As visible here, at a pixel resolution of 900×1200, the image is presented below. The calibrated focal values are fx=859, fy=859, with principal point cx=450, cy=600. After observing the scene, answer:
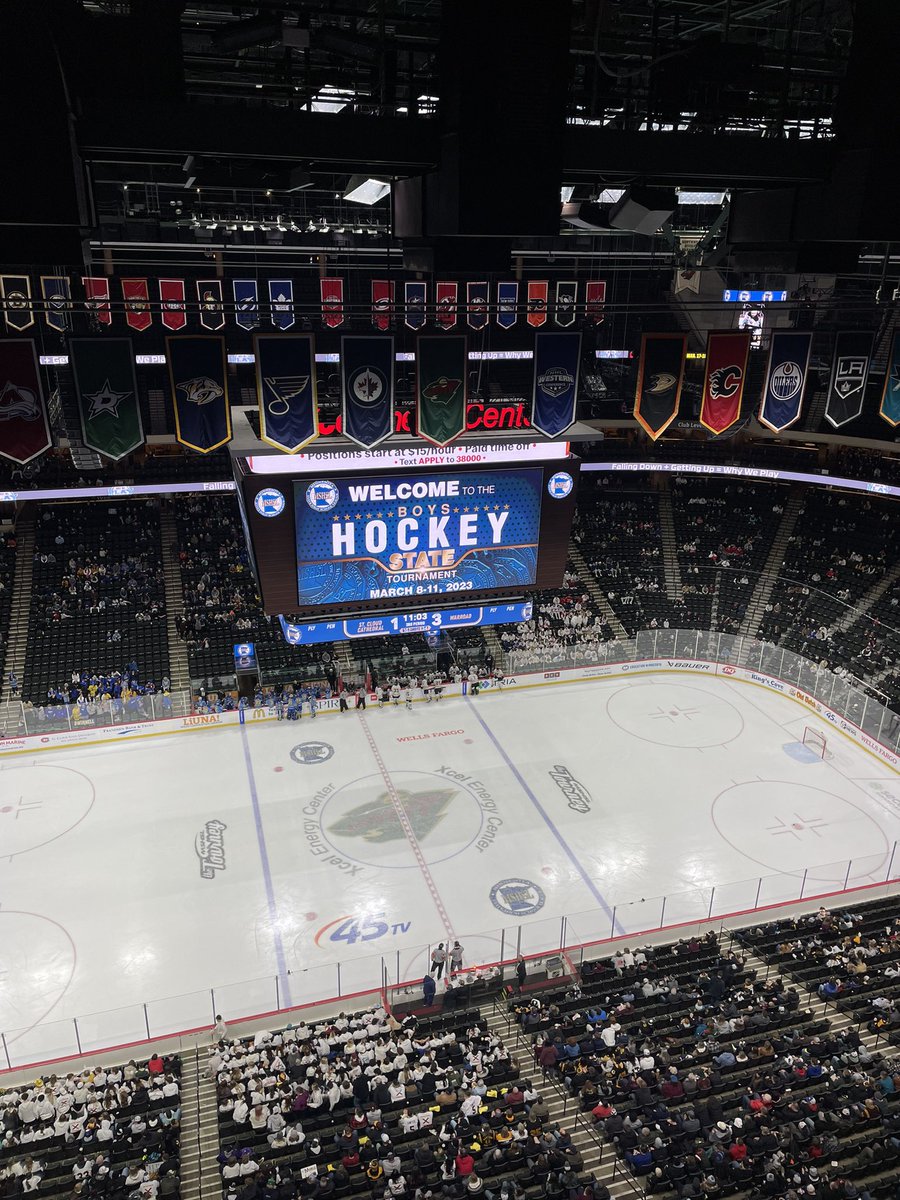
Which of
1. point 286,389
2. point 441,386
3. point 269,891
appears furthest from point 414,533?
point 269,891

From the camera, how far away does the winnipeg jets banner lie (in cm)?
1507

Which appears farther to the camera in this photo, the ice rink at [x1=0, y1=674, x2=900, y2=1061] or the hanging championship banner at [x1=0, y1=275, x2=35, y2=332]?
the hanging championship banner at [x1=0, y1=275, x2=35, y2=332]

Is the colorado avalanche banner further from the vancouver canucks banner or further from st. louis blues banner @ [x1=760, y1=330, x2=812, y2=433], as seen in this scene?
the vancouver canucks banner

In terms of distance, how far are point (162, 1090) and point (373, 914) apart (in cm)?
533

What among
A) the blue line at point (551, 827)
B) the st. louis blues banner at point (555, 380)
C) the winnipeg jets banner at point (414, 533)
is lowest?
the blue line at point (551, 827)

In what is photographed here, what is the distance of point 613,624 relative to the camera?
2997 centimetres

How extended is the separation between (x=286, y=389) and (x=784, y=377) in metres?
8.46

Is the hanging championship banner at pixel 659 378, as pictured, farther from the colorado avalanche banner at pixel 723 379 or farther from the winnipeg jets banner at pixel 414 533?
the winnipeg jets banner at pixel 414 533

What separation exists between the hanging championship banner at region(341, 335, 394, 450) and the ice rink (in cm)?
872

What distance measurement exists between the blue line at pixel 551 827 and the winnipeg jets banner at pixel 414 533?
21.1ft

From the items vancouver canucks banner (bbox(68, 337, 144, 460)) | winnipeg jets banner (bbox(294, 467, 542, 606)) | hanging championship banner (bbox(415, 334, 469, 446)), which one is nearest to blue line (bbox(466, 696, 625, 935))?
winnipeg jets banner (bbox(294, 467, 542, 606))

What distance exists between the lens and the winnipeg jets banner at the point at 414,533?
49.4ft

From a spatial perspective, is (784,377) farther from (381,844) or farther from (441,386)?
(381,844)

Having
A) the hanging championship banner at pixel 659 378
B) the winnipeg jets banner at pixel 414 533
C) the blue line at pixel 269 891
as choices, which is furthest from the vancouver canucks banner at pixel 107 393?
the blue line at pixel 269 891
